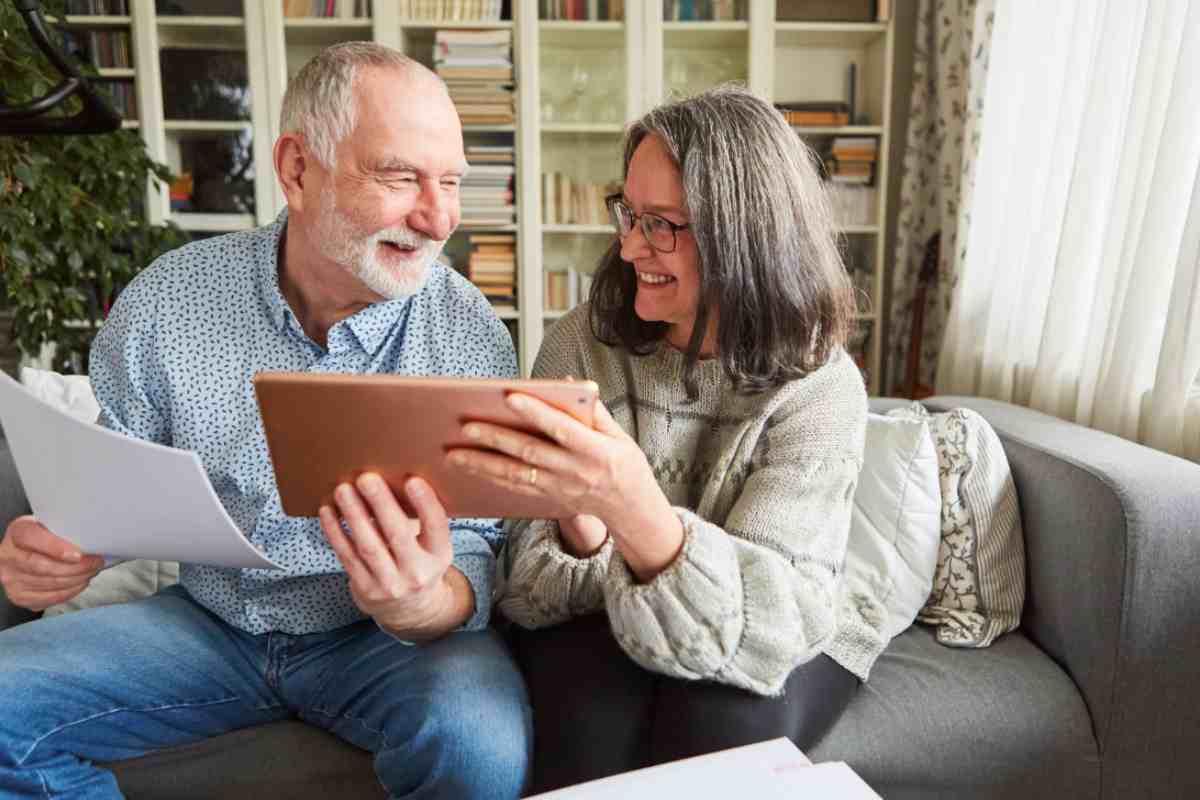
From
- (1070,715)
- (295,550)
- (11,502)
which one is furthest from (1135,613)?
(11,502)

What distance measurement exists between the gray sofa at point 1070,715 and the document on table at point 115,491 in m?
0.32

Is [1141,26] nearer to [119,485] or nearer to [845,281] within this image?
[845,281]

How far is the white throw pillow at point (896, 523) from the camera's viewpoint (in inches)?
54.3

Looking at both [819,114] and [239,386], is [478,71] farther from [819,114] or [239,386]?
[239,386]

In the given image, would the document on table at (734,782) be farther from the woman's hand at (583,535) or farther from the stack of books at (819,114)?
the stack of books at (819,114)

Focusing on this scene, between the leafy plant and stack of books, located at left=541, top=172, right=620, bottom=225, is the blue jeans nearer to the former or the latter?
the leafy plant

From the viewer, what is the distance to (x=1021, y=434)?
4.95ft

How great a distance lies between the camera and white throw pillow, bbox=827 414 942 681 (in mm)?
1379

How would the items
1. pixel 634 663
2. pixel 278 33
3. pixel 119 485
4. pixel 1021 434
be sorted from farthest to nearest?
pixel 278 33, pixel 1021 434, pixel 634 663, pixel 119 485

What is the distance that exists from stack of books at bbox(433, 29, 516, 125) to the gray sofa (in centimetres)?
235

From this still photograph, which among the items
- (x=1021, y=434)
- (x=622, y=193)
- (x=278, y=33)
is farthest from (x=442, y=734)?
(x=278, y=33)

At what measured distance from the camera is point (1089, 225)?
1901 mm

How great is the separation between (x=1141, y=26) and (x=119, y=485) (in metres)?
1.94

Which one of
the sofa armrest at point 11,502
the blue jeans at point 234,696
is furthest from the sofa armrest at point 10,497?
the blue jeans at point 234,696
